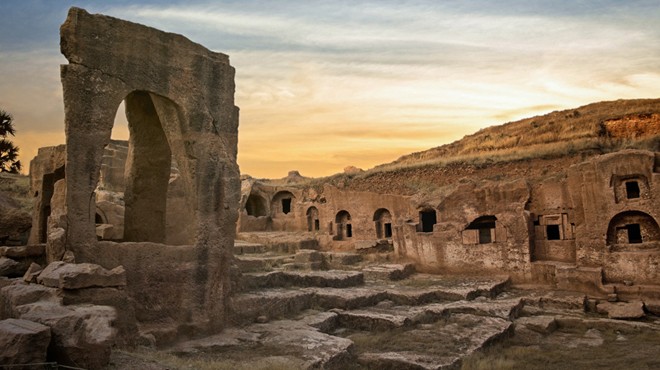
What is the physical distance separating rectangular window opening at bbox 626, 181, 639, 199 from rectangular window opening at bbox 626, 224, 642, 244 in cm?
79

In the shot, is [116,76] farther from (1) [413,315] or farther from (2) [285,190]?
(2) [285,190]

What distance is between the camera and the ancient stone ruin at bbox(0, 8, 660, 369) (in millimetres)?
6168

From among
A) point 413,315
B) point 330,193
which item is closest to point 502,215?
point 413,315

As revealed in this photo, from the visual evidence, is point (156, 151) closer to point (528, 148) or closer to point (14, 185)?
point (14, 185)

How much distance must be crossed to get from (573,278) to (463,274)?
11.1ft

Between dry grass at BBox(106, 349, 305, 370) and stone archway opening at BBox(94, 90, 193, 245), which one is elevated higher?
stone archway opening at BBox(94, 90, 193, 245)

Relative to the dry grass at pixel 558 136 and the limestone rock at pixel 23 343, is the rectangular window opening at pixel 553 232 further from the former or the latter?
the limestone rock at pixel 23 343

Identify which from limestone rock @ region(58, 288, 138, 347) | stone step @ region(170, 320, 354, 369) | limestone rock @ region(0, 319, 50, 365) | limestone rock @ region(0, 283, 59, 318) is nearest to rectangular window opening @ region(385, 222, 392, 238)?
stone step @ region(170, 320, 354, 369)

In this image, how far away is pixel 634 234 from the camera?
43.9 feet

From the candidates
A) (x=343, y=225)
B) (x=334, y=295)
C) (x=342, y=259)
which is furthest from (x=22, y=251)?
Result: (x=343, y=225)

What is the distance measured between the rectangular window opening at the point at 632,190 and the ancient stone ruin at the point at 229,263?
0.04m

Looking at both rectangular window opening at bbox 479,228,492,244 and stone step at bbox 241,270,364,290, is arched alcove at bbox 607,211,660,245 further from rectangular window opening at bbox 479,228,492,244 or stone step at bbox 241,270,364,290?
stone step at bbox 241,270,364,290

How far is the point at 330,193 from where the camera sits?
2439 cm

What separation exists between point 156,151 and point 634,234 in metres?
12.4
